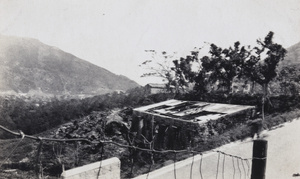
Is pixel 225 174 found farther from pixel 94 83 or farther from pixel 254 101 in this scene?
pixel 94 83

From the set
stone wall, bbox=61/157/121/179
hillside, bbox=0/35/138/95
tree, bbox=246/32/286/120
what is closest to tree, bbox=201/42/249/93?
tree, bbox=246/32/286/120

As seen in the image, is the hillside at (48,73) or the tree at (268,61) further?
the hillside at (48,73)

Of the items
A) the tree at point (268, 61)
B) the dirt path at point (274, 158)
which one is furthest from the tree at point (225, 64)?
the dirt path at point (274, 158)

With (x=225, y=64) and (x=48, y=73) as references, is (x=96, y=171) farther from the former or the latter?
(x=48, y=73)

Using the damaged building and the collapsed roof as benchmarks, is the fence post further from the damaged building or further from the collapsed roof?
the collapsed roof

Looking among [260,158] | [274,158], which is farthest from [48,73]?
[260,158]

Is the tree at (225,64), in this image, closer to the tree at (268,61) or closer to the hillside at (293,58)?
the tree at (268,61)

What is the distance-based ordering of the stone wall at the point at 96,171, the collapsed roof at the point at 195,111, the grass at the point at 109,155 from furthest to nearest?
the collapsed roof at the point at 195,111
the grass at the point at 109,155
the stone wall at the point at 96,171
